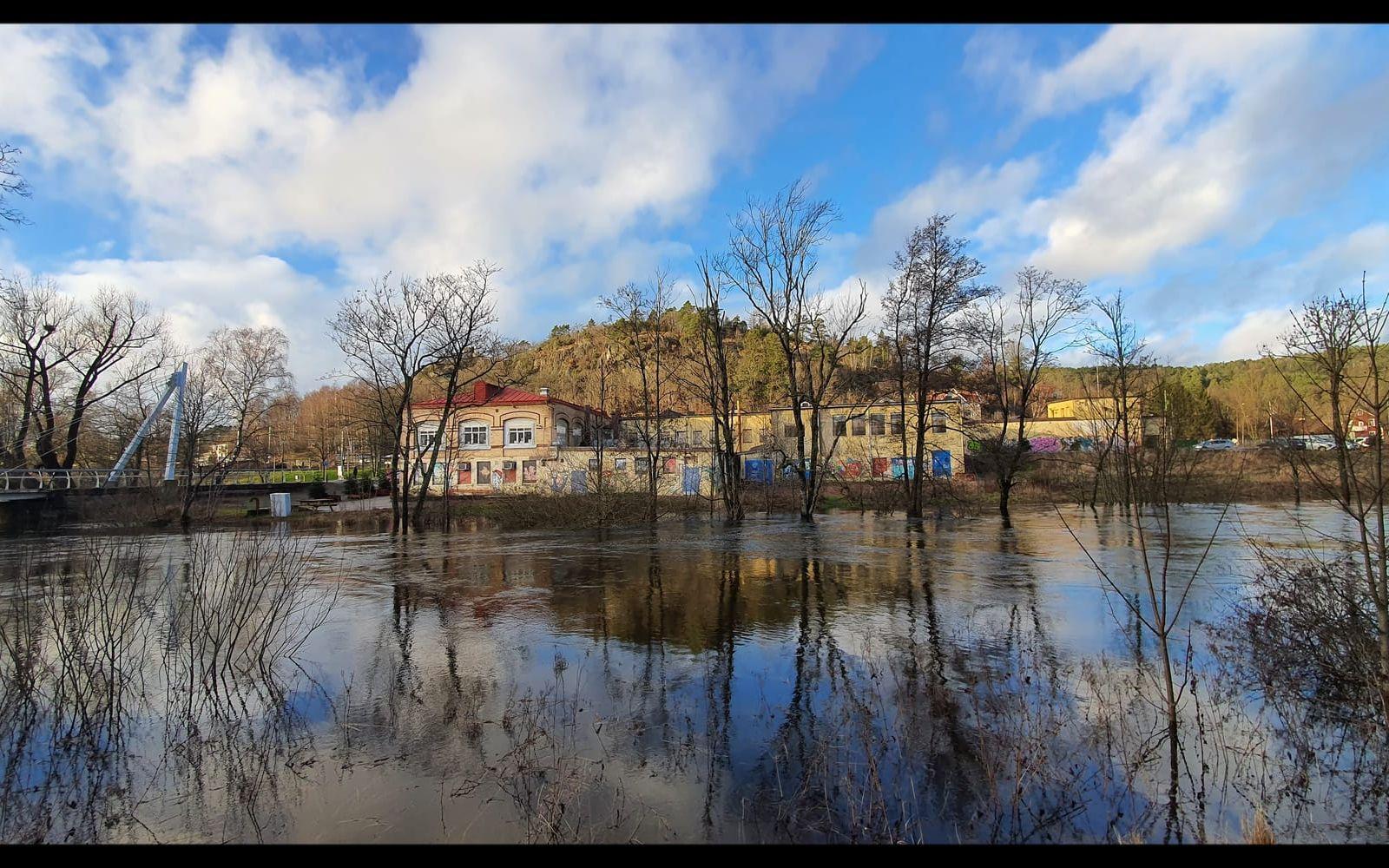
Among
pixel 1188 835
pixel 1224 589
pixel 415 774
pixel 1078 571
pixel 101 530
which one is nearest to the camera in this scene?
pixel 1188 835

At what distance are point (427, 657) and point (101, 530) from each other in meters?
4.51

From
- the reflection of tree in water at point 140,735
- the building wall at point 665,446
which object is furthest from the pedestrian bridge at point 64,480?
the reflection of tree in water at point 140,735

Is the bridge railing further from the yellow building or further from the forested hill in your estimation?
the yellow building

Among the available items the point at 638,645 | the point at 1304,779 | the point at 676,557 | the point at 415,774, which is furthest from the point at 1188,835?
the point at 676,557

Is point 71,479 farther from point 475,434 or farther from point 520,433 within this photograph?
point 520,433

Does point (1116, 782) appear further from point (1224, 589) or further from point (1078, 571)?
point (1078, 571)

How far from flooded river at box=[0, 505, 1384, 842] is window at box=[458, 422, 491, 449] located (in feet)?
148

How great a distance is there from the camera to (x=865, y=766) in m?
5.62

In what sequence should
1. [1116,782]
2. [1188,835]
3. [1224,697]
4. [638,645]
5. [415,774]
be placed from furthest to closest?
[638,645] < [1224,697] < [415,774] < [1116,782] < [1188,835]

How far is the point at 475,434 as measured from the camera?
187 feet

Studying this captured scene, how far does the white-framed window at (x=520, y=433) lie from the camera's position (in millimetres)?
56353

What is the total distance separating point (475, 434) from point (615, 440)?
483 inches

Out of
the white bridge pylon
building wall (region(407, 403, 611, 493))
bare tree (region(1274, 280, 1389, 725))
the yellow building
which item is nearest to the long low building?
building wall (region(407, 403, 611, 493))

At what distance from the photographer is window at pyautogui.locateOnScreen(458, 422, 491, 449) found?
186ft
